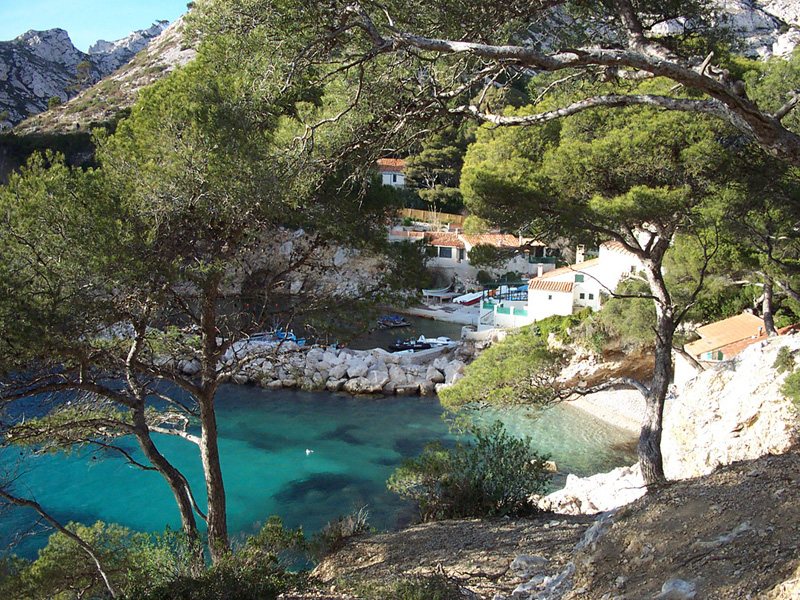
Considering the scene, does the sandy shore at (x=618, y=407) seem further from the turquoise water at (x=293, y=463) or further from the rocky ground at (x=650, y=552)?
the rocky ground at (x=650, y=552)

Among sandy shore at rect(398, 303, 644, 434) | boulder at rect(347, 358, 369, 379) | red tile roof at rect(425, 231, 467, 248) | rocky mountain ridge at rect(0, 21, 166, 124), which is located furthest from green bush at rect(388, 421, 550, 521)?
rocky mountain ridge at rect(0, 21, 166, 124)

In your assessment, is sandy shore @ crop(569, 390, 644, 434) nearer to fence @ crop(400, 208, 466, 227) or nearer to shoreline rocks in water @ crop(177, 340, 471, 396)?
shoreline rocks in water @ crop(177, 340, 471, 396)

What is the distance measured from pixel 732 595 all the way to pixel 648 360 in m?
15.2

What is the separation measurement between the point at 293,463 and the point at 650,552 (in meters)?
12.3

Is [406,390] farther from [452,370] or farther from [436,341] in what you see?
[436,341]

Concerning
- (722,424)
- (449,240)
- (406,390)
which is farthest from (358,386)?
(449,240)

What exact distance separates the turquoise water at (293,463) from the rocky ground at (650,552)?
5.67m

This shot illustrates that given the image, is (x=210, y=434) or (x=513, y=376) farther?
(x=513, y=376)

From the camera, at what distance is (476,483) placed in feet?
22.6

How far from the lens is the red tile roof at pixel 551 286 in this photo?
2158 cm

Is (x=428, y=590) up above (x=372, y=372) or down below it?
above

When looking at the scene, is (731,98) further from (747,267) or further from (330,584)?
(747,267)

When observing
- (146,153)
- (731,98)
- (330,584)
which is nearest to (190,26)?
(146,153)

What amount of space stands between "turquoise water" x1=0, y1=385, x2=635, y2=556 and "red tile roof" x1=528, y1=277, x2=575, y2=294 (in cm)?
534
